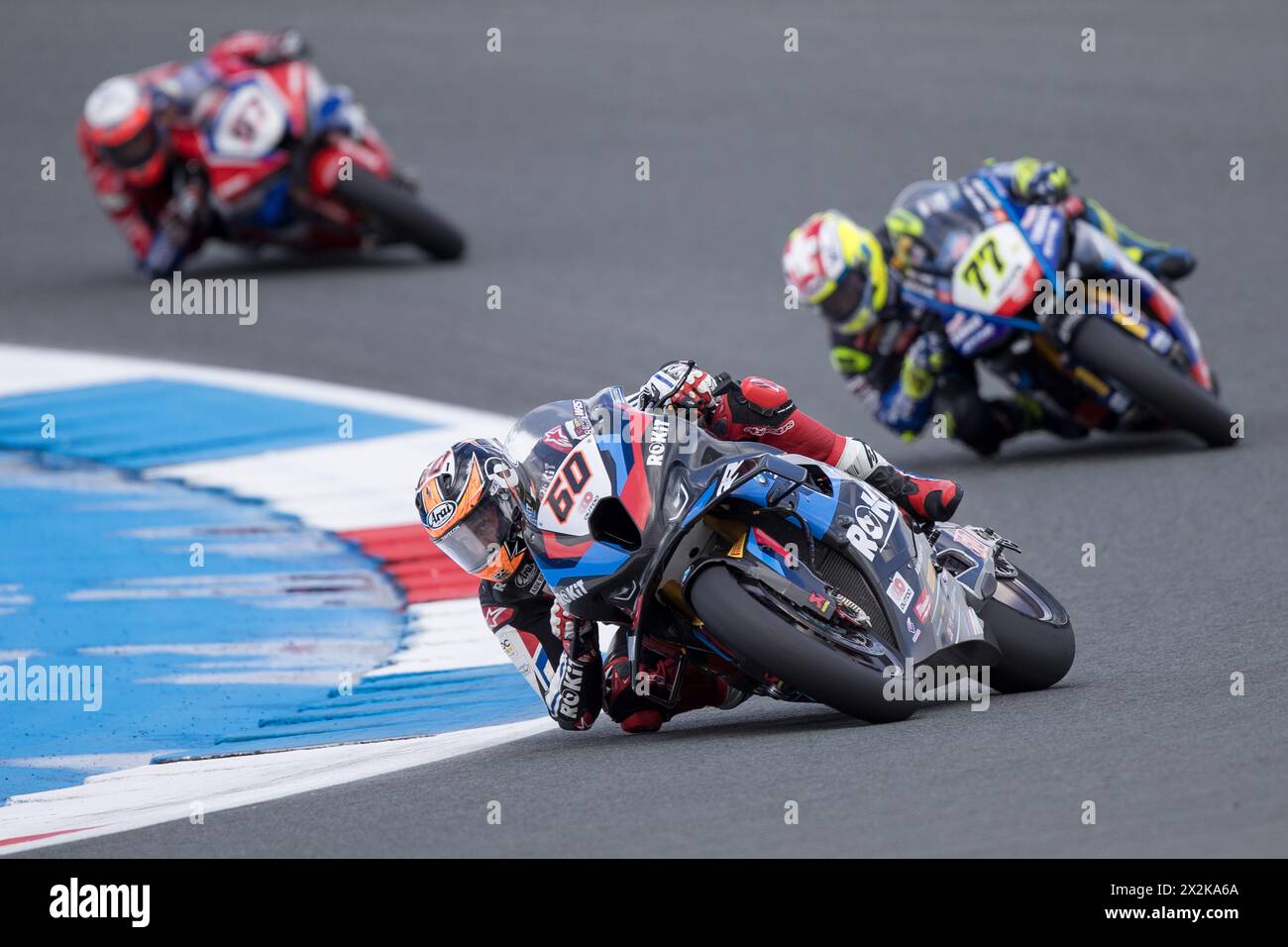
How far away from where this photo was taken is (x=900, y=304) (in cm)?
981

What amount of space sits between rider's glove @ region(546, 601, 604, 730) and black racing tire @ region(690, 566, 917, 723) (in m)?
0.64

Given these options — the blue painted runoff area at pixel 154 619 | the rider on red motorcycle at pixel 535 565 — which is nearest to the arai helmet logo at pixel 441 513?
the rider on red motorcycle at pixel 535 565

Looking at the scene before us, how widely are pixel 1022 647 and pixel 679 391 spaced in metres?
1.30

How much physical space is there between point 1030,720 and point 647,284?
8.33m

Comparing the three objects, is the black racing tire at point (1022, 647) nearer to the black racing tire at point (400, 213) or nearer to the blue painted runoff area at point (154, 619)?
the blue painted runoff area at point (154, 619)

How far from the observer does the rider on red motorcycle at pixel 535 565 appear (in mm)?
5781

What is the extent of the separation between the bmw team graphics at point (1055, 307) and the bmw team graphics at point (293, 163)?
5357 millimetres

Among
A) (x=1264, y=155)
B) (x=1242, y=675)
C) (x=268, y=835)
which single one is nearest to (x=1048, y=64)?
(x=1264, y=155)

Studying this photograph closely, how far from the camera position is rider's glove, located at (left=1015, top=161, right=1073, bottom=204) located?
9.58 meters

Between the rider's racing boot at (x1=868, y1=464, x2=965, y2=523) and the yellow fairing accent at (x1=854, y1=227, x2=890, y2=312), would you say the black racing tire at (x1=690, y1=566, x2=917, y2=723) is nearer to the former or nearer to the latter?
the rider's racing boot at (x1=868, y1=464, x2=965, y2=523)

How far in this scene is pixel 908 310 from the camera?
32.2 ft

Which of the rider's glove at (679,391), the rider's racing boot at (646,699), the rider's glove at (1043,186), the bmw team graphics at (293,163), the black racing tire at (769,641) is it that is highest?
the bmw team graphics at (293,163)

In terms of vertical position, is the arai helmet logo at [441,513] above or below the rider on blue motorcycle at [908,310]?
below
